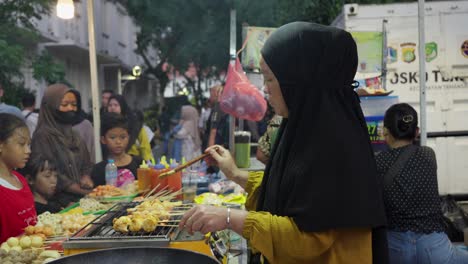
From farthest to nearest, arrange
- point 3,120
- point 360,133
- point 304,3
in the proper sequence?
point 304,3, point 3,120, point 360,133

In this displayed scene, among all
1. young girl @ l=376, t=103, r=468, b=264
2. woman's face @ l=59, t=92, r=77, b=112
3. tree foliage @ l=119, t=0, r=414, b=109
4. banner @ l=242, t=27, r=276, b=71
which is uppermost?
tree foliage @ l=119, t=0, r=414, b=109

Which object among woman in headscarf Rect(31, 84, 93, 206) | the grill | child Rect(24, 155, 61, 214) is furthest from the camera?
woman in headscarf Rect(31, 84, 93, 206)

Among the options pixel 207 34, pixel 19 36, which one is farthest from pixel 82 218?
pixel 207 34

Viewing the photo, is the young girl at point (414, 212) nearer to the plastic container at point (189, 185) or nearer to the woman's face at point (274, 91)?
the plastic container at point (189, 185)

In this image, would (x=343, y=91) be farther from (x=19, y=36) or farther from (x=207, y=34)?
(x=207, y=34)

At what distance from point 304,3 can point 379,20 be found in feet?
18.4

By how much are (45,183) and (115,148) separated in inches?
31.3

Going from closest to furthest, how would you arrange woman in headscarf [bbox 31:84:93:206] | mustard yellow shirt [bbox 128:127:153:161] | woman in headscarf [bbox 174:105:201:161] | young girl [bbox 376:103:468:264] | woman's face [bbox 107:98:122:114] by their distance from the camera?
young girl [bbox 376:103:468:264] < woman in headscarf [bbox 31:84:93:206] < mustard yellow shirt [bbox 128:127:153:161] < woman's face [bbox 107:98:122:114] < woman in headscarf [bbox 174:105:201:161]

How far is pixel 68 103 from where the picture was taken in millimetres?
5289

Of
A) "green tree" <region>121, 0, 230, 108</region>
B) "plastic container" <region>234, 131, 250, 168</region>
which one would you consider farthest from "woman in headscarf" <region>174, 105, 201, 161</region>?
"green tree" <region>121, 0, 230, 108</region>

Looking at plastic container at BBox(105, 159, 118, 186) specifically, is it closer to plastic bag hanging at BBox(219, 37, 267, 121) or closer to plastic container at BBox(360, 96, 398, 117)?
plastic bag hanging at BBox(219, 37, 267, 121)

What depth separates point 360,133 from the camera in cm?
178

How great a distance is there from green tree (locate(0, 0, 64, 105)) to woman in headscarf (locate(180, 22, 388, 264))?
5289 millimetres

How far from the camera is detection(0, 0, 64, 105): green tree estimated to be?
6.18 metres
